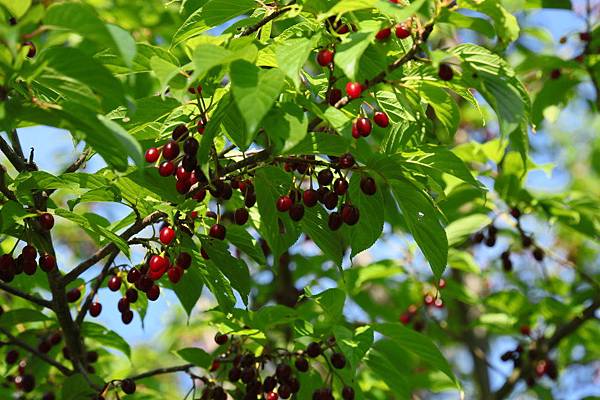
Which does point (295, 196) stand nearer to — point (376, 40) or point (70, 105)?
point (376, 40)

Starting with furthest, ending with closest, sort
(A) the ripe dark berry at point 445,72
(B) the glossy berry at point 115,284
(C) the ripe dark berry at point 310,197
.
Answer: (B) the glossy berry at point 115,284
(C) the ripe dark berry at point 310,197
(A) the ripe dark berry at point 445,72

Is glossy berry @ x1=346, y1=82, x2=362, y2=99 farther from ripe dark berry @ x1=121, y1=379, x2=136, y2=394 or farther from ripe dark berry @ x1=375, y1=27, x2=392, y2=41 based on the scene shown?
ripe dark berry @ x1=121, y1=379, x2=136, y2=394

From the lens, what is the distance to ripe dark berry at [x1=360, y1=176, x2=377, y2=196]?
222cm

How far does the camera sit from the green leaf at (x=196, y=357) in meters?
2.88

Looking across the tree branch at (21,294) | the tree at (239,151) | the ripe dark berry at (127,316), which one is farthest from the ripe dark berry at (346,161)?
the tree branch at (21,294)

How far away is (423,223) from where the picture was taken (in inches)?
89.4

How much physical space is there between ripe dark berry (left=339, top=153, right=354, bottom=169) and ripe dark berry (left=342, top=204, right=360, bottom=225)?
0.12 metres

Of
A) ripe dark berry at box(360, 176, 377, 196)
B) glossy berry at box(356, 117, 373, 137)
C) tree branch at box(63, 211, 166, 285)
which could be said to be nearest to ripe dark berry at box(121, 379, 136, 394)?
tree branch at box(63, 211, 166, 285)

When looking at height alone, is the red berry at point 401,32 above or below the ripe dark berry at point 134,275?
below

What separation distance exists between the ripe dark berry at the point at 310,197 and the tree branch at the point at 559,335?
7.22ft

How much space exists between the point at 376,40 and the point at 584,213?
7.42ft

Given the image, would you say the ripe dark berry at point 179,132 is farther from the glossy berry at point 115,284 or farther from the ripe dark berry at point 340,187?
the glossy berry at point 115,284

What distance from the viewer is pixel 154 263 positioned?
7.48 ft

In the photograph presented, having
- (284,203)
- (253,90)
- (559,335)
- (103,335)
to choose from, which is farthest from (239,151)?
(559,335)
